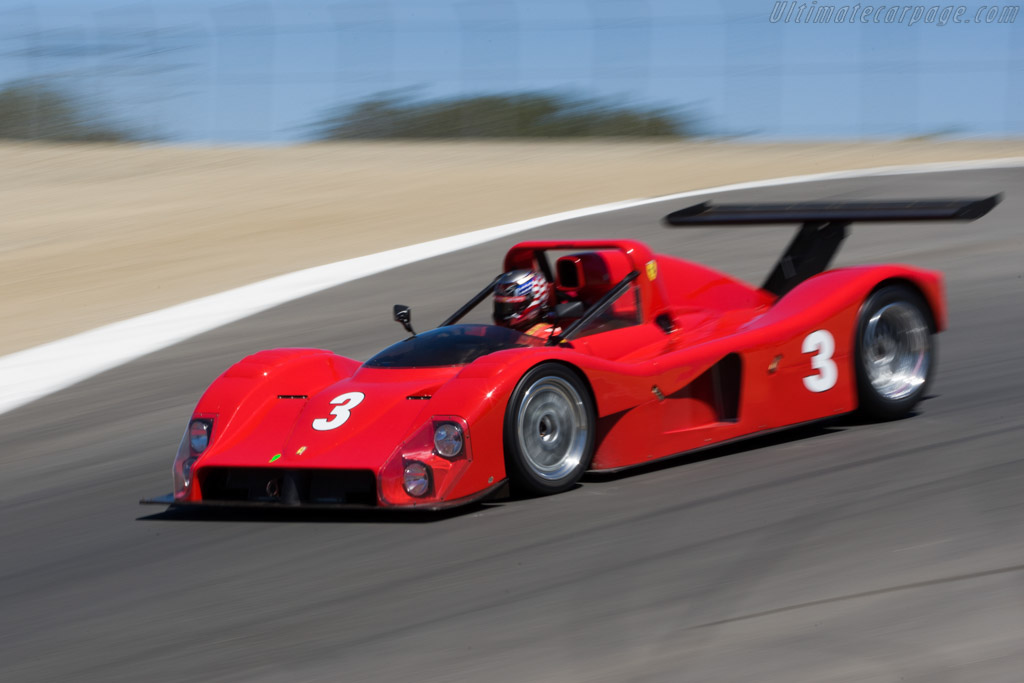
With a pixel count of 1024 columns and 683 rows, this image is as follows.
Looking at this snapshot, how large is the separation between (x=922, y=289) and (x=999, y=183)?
10.4 meters

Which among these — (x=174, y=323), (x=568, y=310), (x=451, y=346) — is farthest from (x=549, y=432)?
(x=174, y=323)

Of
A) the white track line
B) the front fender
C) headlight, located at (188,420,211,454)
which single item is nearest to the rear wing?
the front fender

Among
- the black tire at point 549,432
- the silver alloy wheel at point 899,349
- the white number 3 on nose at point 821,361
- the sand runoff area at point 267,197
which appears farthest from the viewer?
the sand runoff area at point 267,197

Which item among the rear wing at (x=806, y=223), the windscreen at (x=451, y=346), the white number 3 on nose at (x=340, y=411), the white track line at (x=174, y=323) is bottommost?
the white track line at (x=174, y=323)

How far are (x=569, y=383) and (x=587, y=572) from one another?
4.63ft

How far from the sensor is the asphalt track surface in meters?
4.12

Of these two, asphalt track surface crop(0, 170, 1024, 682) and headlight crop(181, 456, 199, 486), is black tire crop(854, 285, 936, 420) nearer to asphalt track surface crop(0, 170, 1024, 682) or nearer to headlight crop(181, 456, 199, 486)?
asphalt track surface crop(0, 170, 1024, 682)

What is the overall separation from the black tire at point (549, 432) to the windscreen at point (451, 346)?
0.45 metres

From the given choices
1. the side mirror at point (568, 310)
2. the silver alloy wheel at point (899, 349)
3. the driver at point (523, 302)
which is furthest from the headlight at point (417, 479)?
the silver alloy wheel at point (899, 349)

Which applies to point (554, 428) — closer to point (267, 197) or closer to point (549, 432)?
point (549, 432)

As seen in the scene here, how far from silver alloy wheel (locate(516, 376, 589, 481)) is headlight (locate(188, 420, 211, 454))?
59.5 inches

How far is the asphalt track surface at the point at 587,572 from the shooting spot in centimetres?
412

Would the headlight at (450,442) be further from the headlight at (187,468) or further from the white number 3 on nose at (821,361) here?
the white number 3 on nose at (821,361)

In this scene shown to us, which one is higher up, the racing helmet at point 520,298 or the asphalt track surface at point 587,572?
the racing helmet at point 520,298
